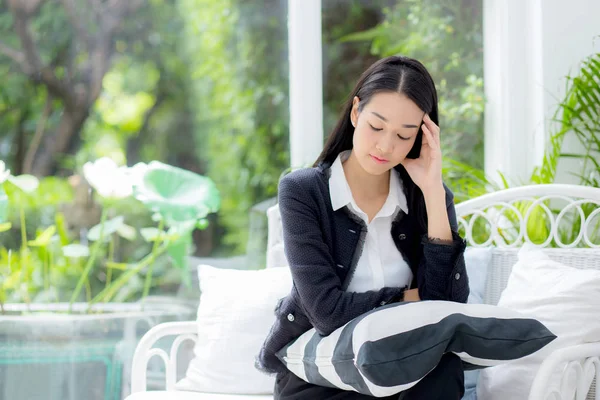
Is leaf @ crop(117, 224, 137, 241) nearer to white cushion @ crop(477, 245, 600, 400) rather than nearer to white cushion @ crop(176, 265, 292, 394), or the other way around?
white cushion @ crop(176, 265, 292, 394)

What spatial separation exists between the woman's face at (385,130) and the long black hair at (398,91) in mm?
21

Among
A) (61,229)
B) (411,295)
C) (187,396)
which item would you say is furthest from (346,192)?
(61,229)

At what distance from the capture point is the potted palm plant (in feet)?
9.90


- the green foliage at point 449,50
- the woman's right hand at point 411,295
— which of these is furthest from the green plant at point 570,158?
the woman's right hand at point 411,295

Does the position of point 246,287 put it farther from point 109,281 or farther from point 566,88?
point 566,88

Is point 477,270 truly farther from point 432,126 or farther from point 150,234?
point 150,234

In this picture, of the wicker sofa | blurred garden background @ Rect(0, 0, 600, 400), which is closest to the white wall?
blurred garden background @ Rect(0, 0, 600, 400)

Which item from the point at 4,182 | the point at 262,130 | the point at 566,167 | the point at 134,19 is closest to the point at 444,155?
the point at 566,167

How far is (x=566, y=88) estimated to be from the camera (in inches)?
114

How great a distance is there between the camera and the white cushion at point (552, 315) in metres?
2.03

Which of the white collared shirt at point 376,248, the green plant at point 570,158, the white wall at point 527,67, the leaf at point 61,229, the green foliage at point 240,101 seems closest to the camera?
the white collared shirt at point 376,248

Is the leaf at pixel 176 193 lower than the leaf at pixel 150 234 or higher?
higher

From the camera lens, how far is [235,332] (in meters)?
2.46

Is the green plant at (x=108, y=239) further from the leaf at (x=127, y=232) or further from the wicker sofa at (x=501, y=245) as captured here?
the wicker sofa at (x=501, y=245)
